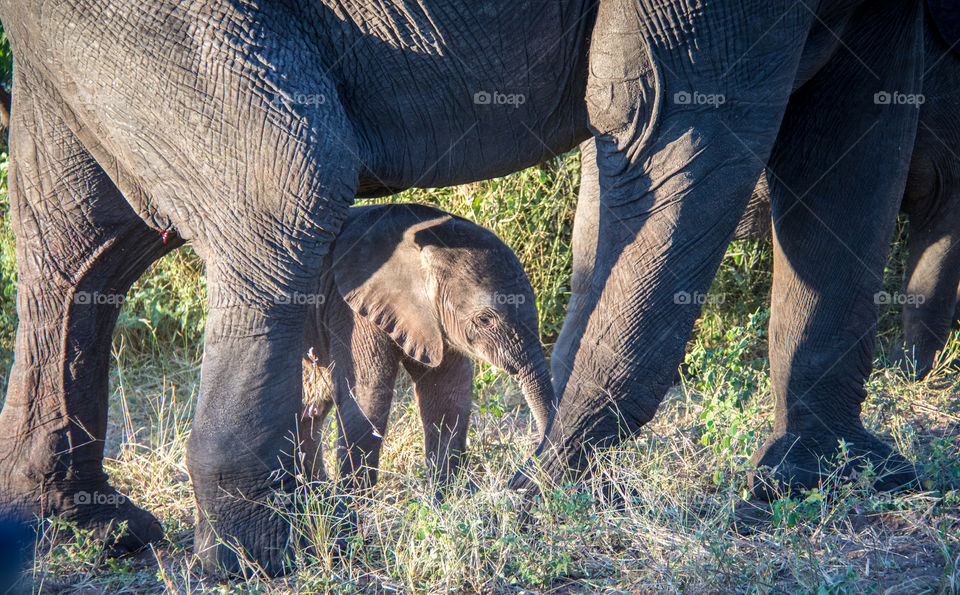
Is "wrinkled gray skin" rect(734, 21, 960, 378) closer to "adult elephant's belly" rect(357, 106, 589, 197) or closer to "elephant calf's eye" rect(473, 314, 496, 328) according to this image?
"elephant calf's eye" rect(473, 314, 496, 328)

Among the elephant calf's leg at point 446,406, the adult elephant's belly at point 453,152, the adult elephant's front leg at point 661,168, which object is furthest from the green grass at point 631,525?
the adult elephant's belly at point 453,152

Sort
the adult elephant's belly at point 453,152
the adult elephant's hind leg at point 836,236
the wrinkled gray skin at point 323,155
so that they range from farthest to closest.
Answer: the adult elephant's hind leg at point 836,236 → the adult elephant's belly at point 453,152 → the wrinkled gray skin at point 323,155

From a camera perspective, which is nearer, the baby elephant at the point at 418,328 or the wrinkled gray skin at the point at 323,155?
the wrinkled gray skin at the point at 323,155

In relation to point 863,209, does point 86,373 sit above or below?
below

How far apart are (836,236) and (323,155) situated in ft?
5.92

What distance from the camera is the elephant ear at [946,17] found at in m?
3.30

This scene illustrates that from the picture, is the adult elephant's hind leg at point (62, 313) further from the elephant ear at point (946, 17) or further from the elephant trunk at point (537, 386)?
the elephant ear at point (946, 17)

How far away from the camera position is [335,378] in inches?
142

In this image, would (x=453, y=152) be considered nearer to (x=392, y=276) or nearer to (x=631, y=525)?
(x=392, y=276)

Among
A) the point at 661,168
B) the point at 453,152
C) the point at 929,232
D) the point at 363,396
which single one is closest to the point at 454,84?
the point at 453,152

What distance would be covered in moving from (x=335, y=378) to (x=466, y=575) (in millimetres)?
1235

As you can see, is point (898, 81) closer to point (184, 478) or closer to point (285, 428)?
point (285, 428)

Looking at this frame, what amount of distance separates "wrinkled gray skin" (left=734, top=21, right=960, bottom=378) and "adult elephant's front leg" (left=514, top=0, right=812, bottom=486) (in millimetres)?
1839

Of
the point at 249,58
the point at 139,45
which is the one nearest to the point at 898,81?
the point at 249,58
